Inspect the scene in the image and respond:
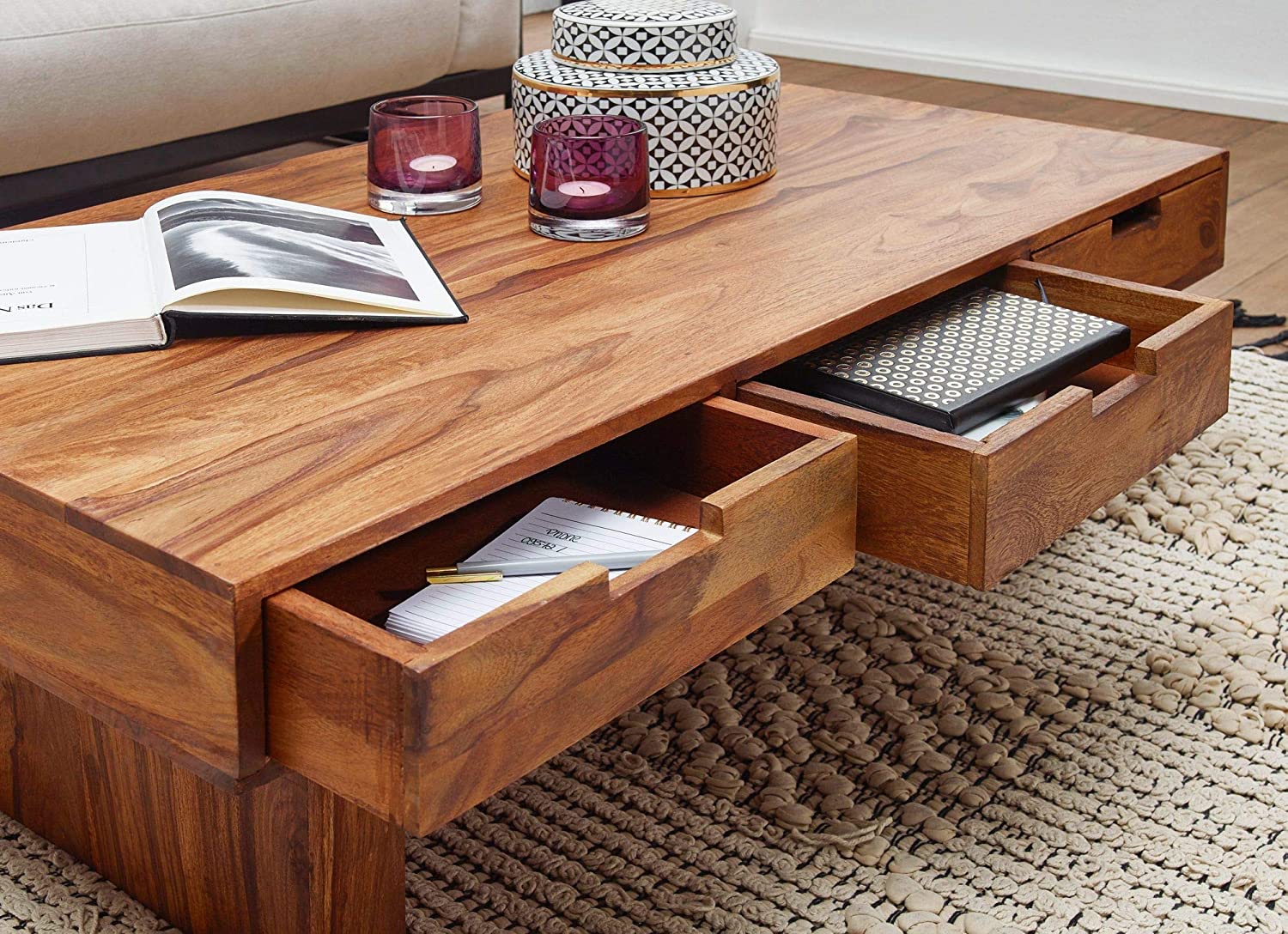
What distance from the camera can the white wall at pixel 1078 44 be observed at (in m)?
3.11

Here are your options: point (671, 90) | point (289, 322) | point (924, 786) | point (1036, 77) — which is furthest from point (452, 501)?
point (1036, 77)

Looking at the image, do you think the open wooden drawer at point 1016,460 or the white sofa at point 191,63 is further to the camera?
the white sofa at point 191,63

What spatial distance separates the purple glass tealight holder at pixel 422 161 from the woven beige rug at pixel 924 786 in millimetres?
441

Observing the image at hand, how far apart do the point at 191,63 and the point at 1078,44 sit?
2179mm

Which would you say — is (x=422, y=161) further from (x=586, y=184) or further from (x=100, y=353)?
(x=100, y=353)

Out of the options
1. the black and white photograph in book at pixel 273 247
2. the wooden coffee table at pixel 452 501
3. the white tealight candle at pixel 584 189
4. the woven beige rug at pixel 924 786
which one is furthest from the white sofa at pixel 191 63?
the woven beige rug at pixel 924 786

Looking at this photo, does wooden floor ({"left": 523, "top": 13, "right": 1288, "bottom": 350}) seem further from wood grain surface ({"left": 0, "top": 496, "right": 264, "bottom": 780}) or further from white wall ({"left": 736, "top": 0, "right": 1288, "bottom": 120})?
Answer: wood grain surface ({"left": 0, "top": 496, "right": 264, "bottom": 780})

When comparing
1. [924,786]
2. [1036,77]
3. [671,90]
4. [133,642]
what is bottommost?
[924,786]

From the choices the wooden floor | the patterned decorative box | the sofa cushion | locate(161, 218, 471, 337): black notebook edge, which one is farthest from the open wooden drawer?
the sofa cushion

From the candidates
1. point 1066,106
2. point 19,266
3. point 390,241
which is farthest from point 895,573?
point 1066,106

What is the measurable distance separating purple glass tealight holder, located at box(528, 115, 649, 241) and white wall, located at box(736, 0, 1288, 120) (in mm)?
2410

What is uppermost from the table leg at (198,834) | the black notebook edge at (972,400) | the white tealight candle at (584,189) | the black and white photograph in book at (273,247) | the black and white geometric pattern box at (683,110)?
the black and white geometric pattern box at (683,110)

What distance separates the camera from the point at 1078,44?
131 inches

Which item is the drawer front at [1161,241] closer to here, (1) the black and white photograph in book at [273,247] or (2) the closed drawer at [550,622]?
(2) the closed drawer at [550,622]
